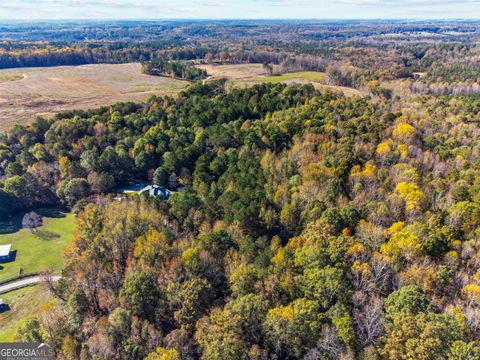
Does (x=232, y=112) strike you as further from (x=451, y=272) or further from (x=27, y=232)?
(x=451, y=272)

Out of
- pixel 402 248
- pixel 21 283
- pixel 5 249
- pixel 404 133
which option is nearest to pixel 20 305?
pixel 21 283

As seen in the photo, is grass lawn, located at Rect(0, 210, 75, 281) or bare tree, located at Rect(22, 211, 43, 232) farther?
bare tree, located at Rect(22, 211, 43, 232)

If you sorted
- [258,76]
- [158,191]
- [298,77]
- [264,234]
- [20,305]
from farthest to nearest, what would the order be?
1. [258,76]
2. [298,77]
3. [158,191]
4. [264,234]
5. [20,305]

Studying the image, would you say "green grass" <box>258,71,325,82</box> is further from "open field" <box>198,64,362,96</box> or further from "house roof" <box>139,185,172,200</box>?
"house roof" <box>139,185,172,200</box>

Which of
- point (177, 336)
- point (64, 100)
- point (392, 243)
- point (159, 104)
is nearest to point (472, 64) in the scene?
point (159, 104)

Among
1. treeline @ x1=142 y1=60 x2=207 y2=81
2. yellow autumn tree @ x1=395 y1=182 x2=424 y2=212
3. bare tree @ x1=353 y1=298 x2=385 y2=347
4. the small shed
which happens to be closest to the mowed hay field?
treeline @ x1=142 y1=60 x2=207 y2=81

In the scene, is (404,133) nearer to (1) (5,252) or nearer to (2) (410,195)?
(2) (410,195)
